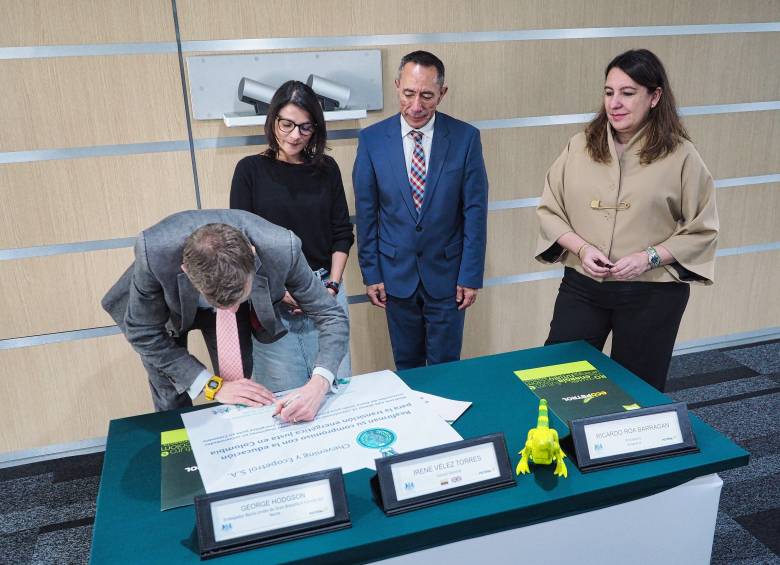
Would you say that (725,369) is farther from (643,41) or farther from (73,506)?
(73,506)

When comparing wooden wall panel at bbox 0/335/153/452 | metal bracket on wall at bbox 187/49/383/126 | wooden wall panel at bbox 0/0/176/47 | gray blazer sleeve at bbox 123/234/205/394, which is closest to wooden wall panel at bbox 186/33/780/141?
metal bracket on wall at bbox 187/49/383/126

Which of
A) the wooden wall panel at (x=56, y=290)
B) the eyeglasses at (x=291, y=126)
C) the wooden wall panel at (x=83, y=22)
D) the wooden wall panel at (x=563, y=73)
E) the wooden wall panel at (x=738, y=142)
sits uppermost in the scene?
the wooden wall panel at (x=83, y=22)

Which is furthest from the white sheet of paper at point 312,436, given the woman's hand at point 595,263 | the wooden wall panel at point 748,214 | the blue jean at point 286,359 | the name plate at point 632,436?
the wooden wall panel at point 748,214

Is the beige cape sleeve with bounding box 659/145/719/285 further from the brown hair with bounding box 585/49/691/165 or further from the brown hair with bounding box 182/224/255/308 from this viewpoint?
the brown hair with bounding box 182/224/255/308

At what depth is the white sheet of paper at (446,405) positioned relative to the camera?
1.53 m

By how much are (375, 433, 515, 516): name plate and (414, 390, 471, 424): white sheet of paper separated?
0.20m

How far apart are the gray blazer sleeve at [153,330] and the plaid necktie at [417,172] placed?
1.14 m

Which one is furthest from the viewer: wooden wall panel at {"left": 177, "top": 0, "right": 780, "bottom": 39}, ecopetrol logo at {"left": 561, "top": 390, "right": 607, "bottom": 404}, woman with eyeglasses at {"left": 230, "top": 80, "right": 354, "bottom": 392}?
wooden wall panel at {"left": 177, "top": 0, "right": 780, "bottom": 39}

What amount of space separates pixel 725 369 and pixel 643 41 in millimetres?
1748

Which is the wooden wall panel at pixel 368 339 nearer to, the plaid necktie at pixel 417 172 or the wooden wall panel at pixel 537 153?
the wooden wall panel at pixel 537 153

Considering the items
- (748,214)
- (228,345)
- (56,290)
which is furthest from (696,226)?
(56,290)

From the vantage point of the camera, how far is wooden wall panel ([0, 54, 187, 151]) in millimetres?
2494

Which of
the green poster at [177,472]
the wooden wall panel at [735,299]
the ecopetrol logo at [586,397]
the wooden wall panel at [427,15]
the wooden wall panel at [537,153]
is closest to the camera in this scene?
the green poster at [177,472]

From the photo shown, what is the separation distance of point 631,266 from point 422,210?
0.82 m
